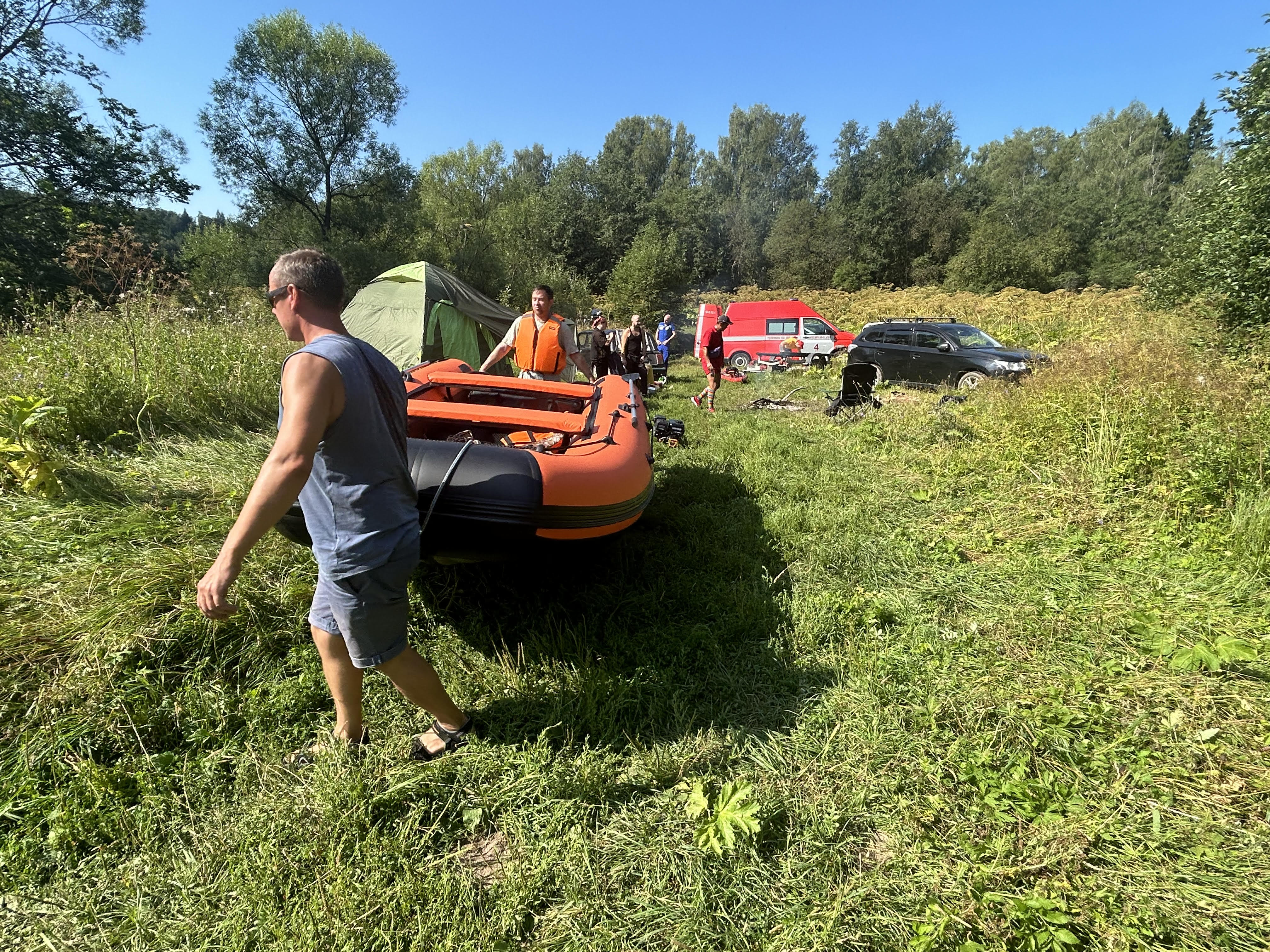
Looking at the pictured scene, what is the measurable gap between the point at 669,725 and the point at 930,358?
941cm

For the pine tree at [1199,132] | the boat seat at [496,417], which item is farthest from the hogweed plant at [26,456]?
the pine tree at [1199,132]

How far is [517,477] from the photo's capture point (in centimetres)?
238

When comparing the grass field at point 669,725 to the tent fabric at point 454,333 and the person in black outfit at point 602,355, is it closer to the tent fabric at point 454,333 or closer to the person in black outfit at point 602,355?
the tent fabric at point 454,333

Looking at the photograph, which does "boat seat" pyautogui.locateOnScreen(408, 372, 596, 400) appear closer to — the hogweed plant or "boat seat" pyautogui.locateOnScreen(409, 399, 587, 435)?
"boat seat" pyautogui.locateOnScreen(409, 399, 587, 435)

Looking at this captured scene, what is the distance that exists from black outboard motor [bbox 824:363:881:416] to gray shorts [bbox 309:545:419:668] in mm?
6564

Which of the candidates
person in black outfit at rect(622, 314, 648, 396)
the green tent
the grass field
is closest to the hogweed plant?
the grass field

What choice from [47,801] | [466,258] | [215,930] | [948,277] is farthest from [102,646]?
[948,277]

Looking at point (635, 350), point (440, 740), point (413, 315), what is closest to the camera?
point (440, 740)

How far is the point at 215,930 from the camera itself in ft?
4.95

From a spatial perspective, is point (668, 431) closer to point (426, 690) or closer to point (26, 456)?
point (426, 690)

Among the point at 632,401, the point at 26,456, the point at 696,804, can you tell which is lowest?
the point at 696,804

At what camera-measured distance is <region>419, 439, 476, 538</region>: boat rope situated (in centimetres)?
219

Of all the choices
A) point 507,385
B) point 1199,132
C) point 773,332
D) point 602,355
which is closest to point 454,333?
point 602,355

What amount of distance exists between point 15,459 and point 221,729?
2092 mm
